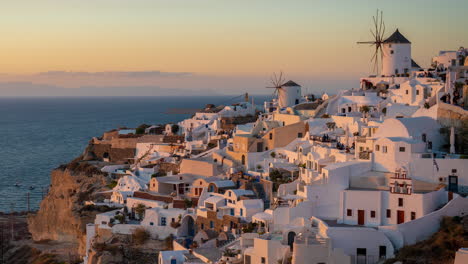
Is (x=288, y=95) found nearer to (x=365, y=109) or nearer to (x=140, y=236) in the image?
(x=365, y=109)

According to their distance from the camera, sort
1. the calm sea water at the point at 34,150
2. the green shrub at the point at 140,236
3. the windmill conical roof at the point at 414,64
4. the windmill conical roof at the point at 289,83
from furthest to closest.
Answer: the calm sea water at the point at 34,150, the windmill conical roof at the point at 289,83, the windmill conical roof at the point at 414,64, the green shrub at the point at 140,236

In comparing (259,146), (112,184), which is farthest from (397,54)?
(112,184)

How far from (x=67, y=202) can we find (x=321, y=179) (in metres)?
21.5

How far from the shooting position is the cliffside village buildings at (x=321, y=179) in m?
24.1

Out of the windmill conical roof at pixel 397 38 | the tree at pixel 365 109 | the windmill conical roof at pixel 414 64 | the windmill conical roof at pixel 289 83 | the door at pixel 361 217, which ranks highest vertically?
the windmill conical roof at pixel 397 38

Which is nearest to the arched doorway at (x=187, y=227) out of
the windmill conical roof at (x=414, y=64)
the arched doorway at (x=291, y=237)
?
the arched doorway at (x=291, y=237)

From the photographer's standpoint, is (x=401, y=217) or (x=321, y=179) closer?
(x=401, y=217)

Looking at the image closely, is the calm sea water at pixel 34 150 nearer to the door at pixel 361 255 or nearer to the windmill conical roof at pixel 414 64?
the windmill conical roof at pixel 414 64

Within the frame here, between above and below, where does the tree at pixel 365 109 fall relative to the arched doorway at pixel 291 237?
above

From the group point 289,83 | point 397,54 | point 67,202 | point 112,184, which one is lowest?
point 67,202

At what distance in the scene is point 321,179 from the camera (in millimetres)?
27438

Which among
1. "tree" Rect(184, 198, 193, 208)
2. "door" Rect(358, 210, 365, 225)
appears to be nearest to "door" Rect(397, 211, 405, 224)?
"door" Rect(358, 210, 365, 225)

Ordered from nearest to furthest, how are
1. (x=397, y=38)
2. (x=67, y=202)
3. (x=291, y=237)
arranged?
1. (x=291, y=237)
2. (x=397, y=38)
3. (x=67, y=202)

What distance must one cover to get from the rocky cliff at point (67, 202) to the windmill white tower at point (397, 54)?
19721mm
